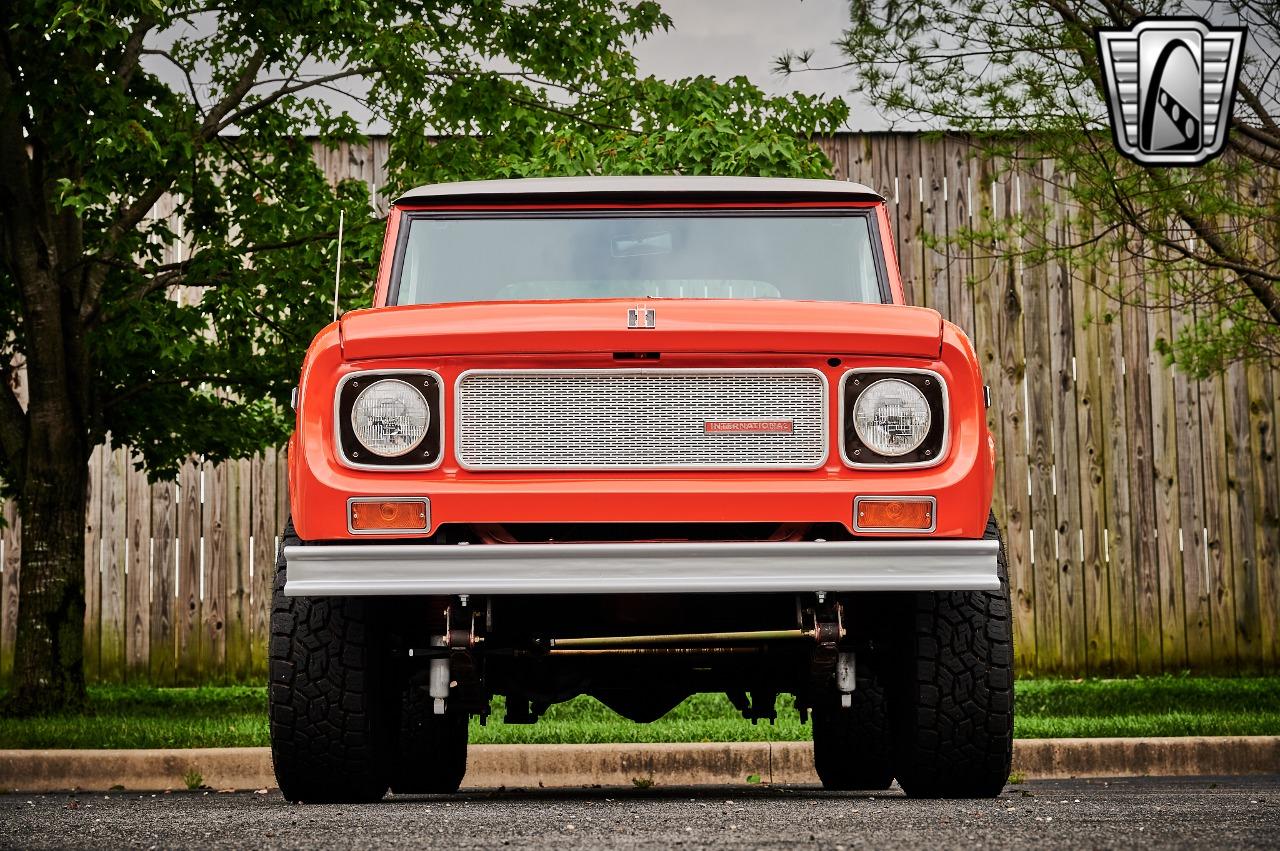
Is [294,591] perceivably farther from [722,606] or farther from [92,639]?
[92,639]

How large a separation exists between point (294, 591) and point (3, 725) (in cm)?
498

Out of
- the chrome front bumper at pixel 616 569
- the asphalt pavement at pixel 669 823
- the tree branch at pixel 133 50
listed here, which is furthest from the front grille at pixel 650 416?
the tree branch at pixel 133 50

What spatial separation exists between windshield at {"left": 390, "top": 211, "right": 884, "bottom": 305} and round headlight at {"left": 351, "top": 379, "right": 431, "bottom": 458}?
3.46ft

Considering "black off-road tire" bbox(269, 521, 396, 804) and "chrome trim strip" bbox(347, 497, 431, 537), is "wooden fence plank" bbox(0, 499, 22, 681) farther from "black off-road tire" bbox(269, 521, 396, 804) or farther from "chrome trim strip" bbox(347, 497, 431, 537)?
"chrome trim strip" bbox(347, 497, 431, 537)

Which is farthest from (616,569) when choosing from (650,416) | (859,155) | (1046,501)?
(859,155)

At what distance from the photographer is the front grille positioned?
14.7 feet

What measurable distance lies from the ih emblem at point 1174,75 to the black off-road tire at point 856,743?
12.9 feet

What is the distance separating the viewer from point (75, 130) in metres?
8.30

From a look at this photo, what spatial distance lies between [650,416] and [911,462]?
742 millimetres

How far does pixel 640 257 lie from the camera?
18.4ft

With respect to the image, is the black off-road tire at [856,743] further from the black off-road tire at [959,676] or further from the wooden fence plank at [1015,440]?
the wooden fence plank at [1015,440]

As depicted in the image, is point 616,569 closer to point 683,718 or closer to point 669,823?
point 669,823

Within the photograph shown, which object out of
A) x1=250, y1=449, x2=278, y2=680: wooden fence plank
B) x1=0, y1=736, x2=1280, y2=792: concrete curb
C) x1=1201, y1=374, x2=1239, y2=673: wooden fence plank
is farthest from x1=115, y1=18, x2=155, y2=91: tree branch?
x1=1201, y1=374, x2=1239, y2=673: wooden fence plank

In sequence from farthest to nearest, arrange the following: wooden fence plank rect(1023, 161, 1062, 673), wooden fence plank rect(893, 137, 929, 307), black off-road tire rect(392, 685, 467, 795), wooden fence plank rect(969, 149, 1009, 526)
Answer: wooden fence plank rect(893, 137, 929, 307), wooden fence plank rect(969, 149, 1009, 526), wooden fence plank rect(1023, 161, 1062, 673), black off-road tire rect(392, 685, 467, 795)
